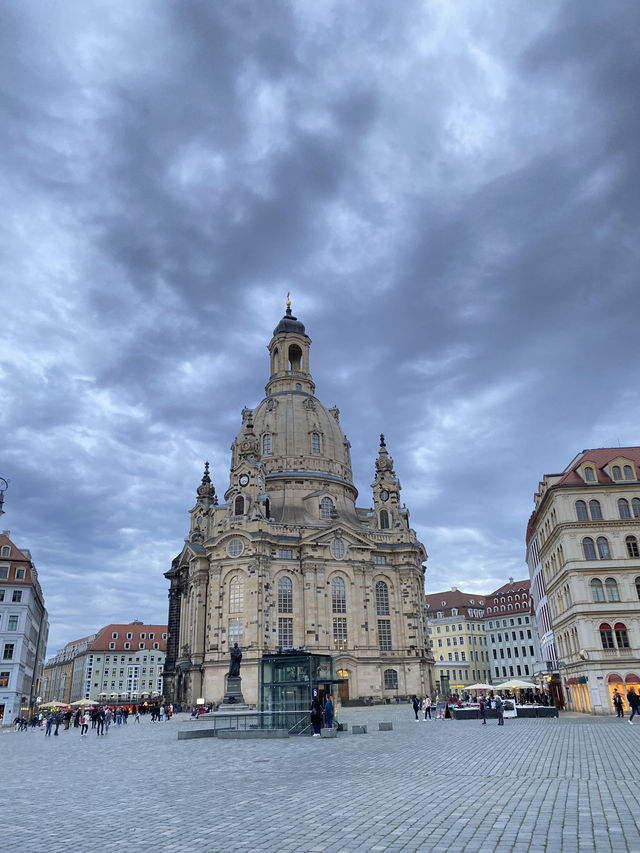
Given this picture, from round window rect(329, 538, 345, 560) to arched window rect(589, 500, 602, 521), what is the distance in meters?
37.5

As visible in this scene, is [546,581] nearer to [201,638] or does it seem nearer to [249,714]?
[249,714]

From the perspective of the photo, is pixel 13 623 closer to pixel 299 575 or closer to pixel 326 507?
pixel 299 575

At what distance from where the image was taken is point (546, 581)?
191 ft

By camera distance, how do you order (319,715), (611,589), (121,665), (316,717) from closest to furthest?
(316,717) → (319,715) → (611,589) → (121,665)

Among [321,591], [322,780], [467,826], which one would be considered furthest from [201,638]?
[467,826]

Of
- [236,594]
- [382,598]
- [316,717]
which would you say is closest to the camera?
[316,717]

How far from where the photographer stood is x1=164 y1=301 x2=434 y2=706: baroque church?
243 feet

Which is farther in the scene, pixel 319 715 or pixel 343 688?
pixel 343 688

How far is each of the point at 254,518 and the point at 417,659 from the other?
25356 millimetres

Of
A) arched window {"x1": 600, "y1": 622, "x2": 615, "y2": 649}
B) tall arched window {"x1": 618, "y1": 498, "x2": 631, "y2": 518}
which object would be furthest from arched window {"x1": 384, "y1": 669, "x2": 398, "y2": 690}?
tall arched window {"x1": 618, "y1": 498, "x2": 631, "y2": 518}

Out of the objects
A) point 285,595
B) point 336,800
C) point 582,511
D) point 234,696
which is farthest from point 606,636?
point 285,595

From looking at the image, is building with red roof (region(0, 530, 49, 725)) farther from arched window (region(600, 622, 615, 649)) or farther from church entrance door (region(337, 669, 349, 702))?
arched window (region(600, 622, 615, 649))

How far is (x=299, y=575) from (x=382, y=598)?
37.0ft

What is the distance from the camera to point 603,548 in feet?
150
